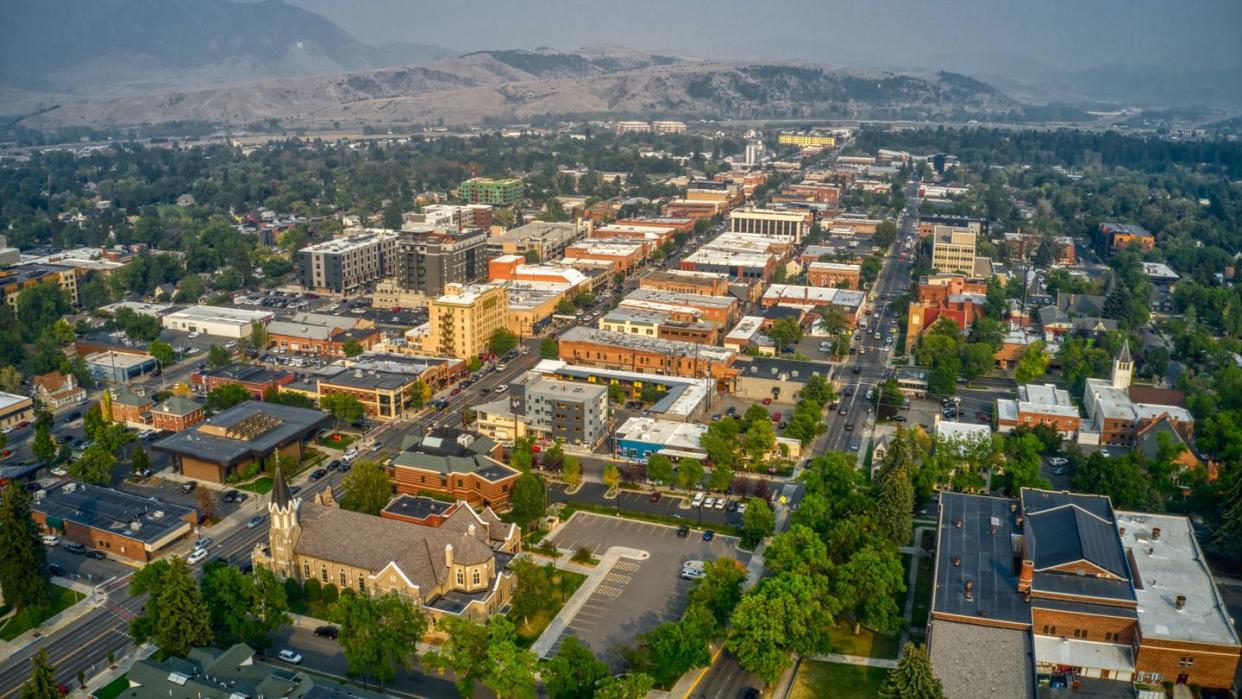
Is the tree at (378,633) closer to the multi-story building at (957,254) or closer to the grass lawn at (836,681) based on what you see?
the grass lawn at (836,681)

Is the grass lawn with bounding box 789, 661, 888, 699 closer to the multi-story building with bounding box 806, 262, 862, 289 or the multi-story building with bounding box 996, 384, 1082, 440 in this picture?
the multi-story building with bounding box 996, 384, 1082, 440

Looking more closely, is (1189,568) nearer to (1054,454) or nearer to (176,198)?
(1054,454)

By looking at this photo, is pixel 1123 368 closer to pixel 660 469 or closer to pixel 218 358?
pixel 660 469

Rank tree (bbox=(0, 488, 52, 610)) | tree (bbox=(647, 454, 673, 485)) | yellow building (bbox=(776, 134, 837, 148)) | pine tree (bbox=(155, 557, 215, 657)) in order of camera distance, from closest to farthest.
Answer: pine tree (bbox=(155, 557, 215, 657)) < tree (bbox=(0, 488, 52, 610)) < tree (bbox=(647, 454, 673, 485)) < yellow building (bbox=(776, 134, 837, 148))

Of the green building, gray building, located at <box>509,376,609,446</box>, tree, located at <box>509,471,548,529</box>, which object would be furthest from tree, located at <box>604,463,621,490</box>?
the green building

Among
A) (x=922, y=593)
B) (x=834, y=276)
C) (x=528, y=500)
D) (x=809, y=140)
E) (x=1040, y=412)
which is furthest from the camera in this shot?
(x=809, y=140)

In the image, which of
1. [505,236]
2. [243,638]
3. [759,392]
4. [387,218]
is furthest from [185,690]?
[387,218]

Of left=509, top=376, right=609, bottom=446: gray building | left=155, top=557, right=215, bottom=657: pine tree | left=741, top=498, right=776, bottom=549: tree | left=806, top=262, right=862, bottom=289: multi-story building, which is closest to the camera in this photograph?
left=155, top=557, right=215, bottom=657: pine tree

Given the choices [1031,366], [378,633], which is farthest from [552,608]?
[1031,366]
